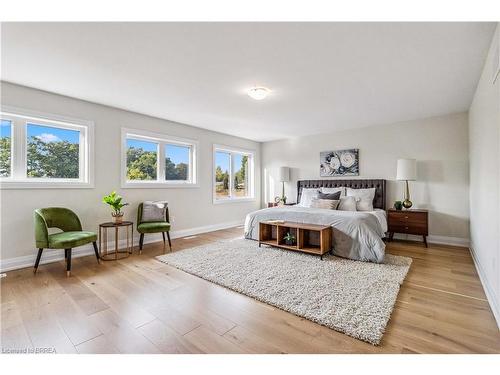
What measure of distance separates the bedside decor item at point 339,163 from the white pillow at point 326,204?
1.20m

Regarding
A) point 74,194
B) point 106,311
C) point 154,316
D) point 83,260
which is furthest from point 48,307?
point 74,194

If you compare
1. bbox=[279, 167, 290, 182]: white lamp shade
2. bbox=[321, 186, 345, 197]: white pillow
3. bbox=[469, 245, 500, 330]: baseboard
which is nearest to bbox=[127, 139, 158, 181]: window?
bbox=[279, 167, 290, 182]: white lamp shade

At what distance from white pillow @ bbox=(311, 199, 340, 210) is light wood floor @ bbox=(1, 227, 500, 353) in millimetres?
1760

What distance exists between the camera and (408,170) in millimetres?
4234

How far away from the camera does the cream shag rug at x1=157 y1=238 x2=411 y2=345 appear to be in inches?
74.8

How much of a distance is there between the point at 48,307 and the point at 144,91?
2630mm

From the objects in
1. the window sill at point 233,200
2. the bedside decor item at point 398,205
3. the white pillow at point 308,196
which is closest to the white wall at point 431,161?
the bedside decor item at point 398,205

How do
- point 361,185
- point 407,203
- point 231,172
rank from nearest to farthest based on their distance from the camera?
point 407,203 < point 361,185 < point 231,172

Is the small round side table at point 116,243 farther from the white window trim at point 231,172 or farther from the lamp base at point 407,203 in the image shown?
the lamp base at point 407,203

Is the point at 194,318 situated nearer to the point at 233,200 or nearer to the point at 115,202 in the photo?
the point at 115,202

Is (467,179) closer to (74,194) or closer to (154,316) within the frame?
(154,316)

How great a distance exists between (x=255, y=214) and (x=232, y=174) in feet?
6.72

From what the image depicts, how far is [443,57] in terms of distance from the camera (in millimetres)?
2324

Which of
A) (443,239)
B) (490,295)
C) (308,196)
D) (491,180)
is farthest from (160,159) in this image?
(443,239)
